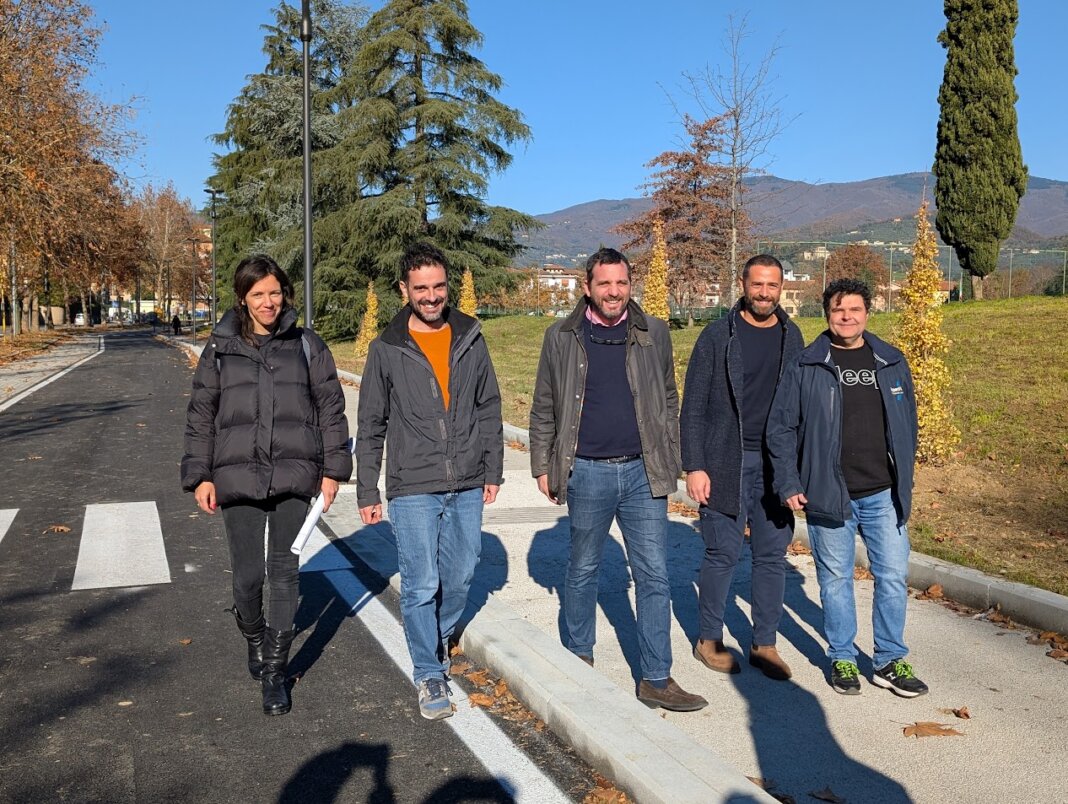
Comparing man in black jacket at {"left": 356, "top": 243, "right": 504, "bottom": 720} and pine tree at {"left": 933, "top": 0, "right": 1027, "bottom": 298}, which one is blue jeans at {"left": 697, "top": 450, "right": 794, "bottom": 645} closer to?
man in black jacket at {"left": 356, "top": 243, "right": 504, "bottom": 720}

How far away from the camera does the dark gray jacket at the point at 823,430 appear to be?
4.72 metres

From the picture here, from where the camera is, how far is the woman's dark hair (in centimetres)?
443

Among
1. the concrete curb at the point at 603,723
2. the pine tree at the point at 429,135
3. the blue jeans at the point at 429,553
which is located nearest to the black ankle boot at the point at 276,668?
the blue jeans at the point at 429,553

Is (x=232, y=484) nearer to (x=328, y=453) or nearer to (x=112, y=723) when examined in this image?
(x=328, y=453)

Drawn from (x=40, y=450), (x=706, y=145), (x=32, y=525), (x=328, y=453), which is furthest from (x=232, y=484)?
(x=706, y=145)

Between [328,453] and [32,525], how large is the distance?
5.24 metres

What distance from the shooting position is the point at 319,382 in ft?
15.2

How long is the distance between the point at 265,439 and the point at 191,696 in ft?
4.29

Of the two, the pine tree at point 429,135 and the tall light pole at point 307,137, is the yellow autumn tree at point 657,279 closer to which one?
the tall light pole at point 307,137

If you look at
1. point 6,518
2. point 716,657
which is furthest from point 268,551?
point 6,518

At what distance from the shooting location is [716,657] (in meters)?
5.02

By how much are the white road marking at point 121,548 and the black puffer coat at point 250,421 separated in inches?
106

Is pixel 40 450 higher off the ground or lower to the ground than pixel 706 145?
lower

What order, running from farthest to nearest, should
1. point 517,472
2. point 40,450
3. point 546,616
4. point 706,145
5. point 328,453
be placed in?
point 706,145, point 40,450, point 517,472, point 546,616, point 328,453
